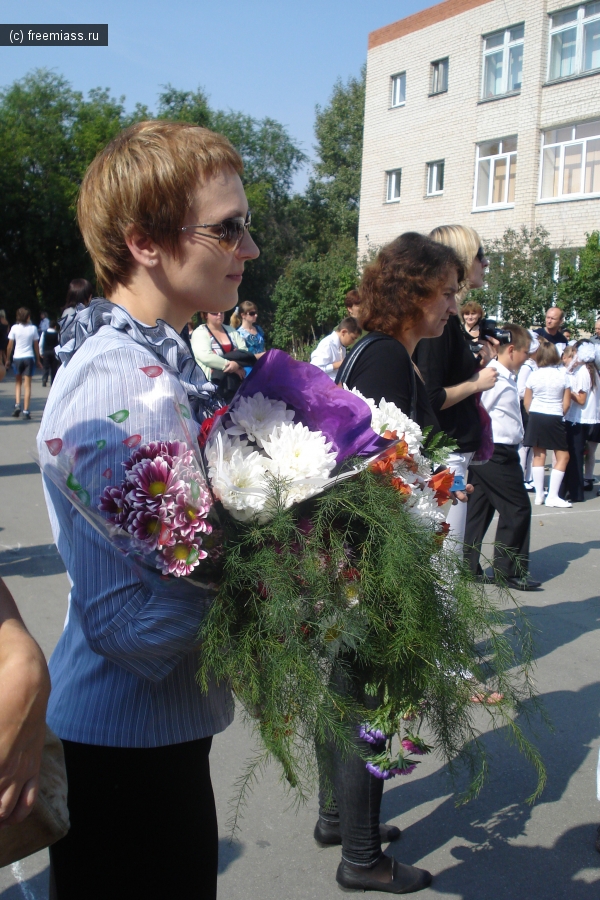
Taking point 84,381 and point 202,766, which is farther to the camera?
point 202,766

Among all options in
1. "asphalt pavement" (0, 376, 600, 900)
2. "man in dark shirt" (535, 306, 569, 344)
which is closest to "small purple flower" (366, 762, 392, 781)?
"asphalt pavement" (0, 376, 600, 900)

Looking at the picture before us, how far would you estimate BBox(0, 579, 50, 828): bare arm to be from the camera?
3.81 ft

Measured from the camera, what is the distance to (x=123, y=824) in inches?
60.7

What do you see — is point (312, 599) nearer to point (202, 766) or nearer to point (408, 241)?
point (202, 766)

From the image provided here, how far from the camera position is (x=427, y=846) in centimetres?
283

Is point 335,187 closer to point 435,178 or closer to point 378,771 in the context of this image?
point 435,178

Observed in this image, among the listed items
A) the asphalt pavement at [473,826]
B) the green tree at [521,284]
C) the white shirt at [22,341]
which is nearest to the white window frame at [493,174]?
the green tree at [521,284]

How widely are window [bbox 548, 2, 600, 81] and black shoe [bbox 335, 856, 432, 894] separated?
23426 mm

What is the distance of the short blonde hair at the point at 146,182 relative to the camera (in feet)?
5.05

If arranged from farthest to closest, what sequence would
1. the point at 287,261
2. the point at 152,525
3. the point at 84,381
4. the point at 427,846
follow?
the point at 287,261
the point at 427,846
the point at 84,381
the point at 152,525

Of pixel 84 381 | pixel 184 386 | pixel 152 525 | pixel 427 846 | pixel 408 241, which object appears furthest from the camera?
pixel 408 241

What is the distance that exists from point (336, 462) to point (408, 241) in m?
1.82

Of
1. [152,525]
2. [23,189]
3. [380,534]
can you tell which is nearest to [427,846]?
[380,534]

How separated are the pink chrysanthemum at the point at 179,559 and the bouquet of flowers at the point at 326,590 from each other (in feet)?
0.23
